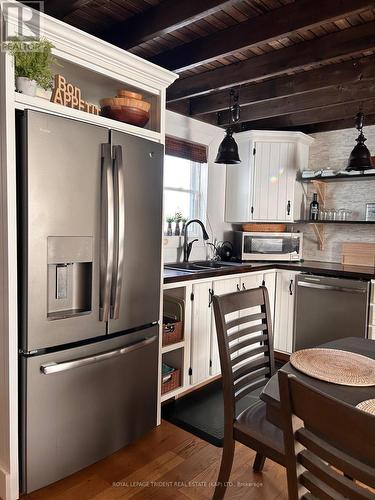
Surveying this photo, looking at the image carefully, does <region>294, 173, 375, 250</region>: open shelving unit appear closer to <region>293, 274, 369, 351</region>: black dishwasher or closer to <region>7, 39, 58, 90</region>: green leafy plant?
<region>293, 274, 369, 351</region>: black dishwasher

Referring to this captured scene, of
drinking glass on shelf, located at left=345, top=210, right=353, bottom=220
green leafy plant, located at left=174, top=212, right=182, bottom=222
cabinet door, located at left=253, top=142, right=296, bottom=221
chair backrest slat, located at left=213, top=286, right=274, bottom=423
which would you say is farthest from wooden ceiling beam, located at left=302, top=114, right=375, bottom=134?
chair backrest slat, located at left=213, top=286, right=274, bottom=423

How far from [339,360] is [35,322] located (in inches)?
51.6

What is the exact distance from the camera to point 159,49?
2646mm

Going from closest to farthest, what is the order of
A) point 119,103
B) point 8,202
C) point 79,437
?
point 8,202 → point 79,437 → point 119,103

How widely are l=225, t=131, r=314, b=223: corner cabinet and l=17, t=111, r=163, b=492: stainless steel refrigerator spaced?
178 centimetres

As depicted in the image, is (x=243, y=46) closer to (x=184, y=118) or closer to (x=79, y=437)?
(x=184, y=118)

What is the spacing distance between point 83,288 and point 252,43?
1.74 metres

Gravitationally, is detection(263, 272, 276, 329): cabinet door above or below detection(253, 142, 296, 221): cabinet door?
below

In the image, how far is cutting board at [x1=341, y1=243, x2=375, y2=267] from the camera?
3.47m

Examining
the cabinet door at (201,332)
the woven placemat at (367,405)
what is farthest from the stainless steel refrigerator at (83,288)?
the woven placemat at (367,405)

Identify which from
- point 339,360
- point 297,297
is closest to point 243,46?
point 339,360

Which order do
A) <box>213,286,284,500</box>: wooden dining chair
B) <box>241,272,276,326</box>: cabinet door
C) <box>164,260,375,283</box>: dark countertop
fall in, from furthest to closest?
1. <box>241,272,276,326</box>: cabinet door
2. <box>164,260,375,283</box>: dark countertop
3. <box>213,286,284,500</box>: wooden dining chair

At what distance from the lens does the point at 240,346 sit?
1.77 meters

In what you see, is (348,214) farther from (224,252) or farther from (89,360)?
(89,360)
